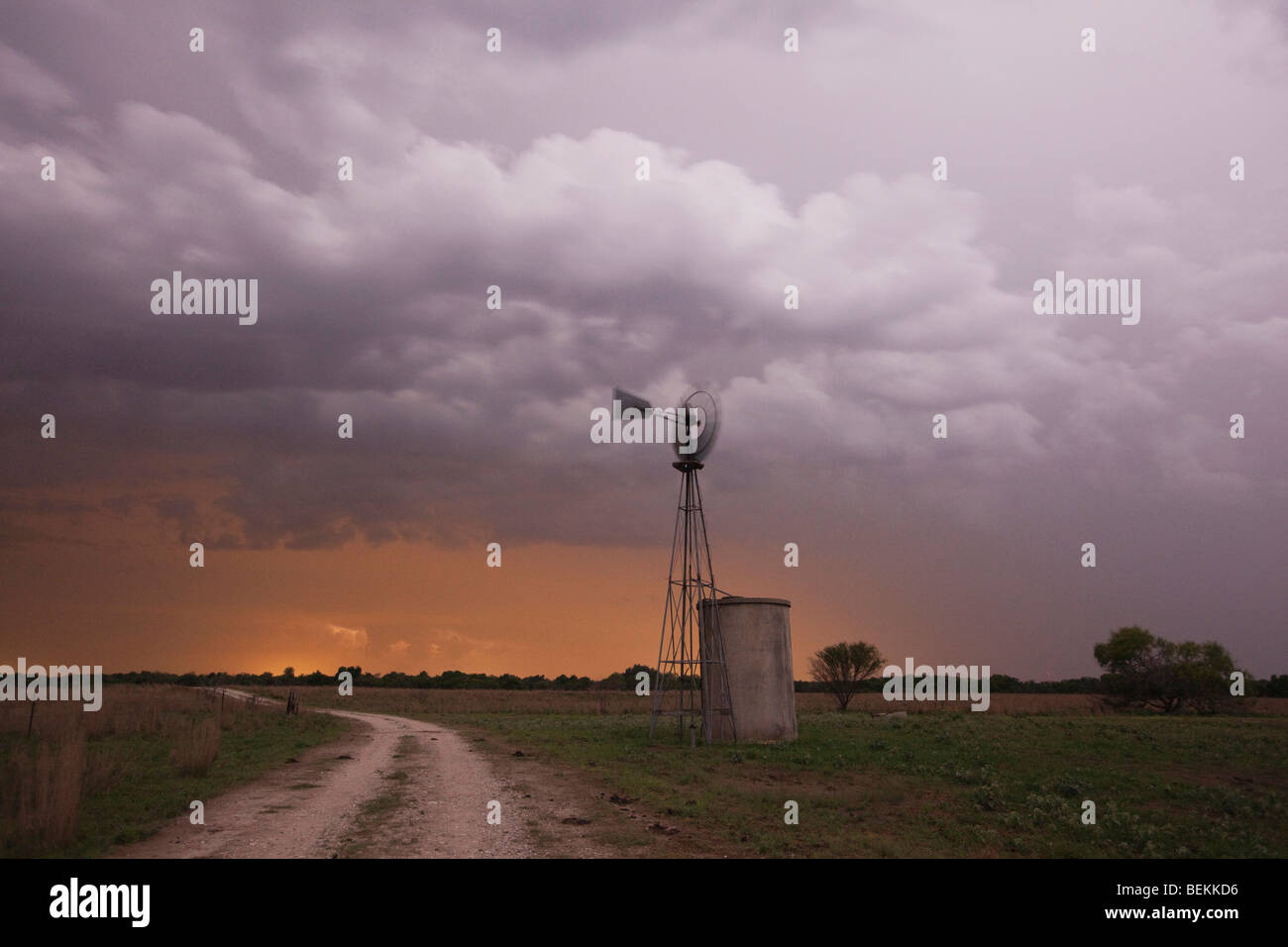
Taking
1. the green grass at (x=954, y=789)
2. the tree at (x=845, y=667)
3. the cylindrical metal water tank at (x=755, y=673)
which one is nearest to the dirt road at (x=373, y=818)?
the green grass at (x=954, y=789)

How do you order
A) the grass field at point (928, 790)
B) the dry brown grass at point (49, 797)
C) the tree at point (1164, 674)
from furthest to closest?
the tree at point (1164, 674) → the grass field at point (928, 790) → the dry brown grass at point (49, 797)

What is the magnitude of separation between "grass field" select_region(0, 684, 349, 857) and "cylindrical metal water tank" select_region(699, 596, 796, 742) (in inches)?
572

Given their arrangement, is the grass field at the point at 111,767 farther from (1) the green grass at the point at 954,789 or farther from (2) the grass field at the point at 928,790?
(1) the green grass at the point at 954,789

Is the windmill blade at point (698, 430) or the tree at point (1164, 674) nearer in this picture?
the windmill blade at point (698, 430)

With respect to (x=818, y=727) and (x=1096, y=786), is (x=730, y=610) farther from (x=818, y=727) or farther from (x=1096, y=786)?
(x=1096, y=786)

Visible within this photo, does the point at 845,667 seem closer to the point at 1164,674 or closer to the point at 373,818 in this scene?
the point at 1164,674

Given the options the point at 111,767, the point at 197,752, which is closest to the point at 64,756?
the point at 111,767

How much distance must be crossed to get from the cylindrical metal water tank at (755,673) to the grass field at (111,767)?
14.5 metres

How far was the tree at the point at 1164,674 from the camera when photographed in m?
65.9

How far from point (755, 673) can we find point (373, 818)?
60.0 feet

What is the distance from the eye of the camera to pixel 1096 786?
20.1 m
